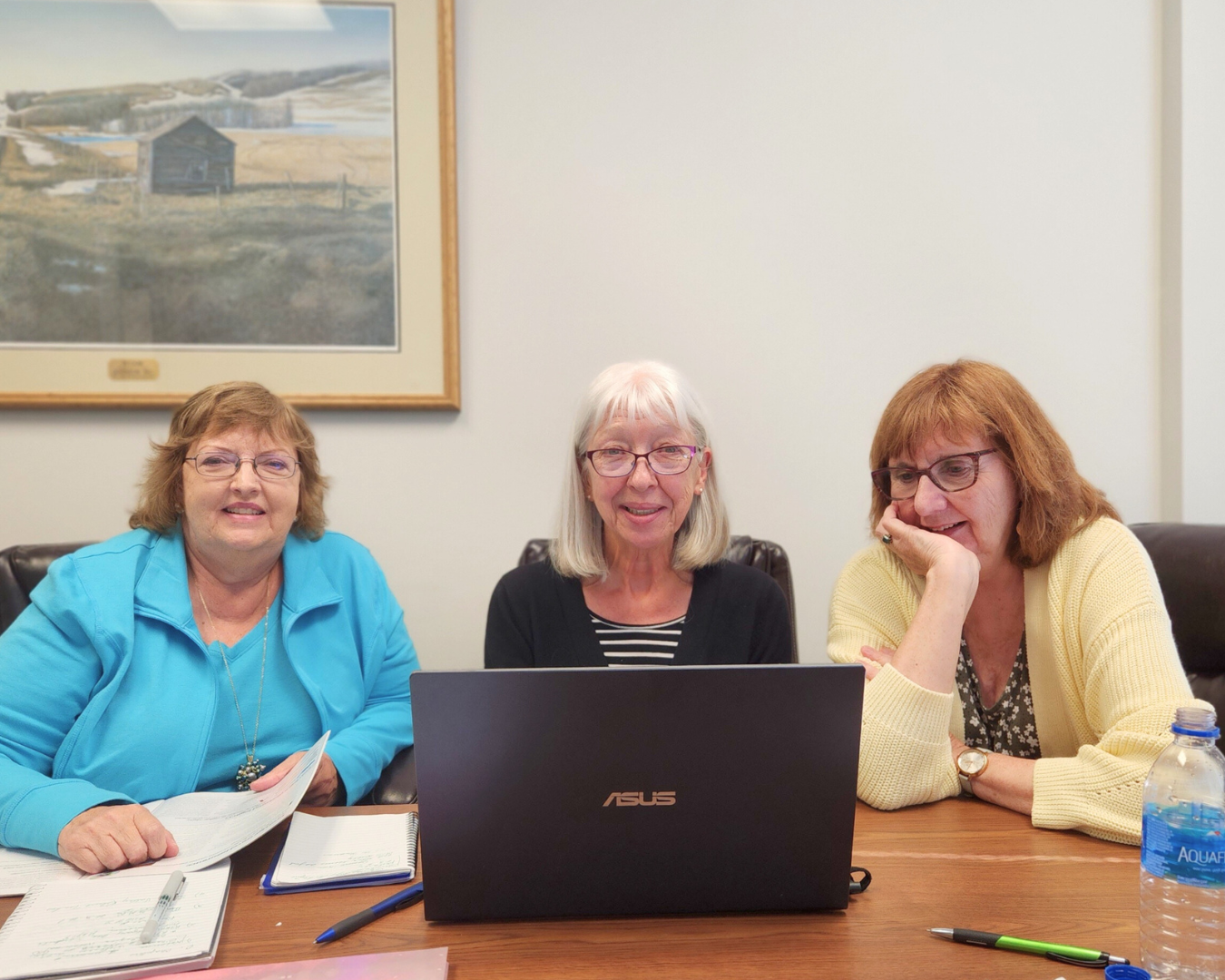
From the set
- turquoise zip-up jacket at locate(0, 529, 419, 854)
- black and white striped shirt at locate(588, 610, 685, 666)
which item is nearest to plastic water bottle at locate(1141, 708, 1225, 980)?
black and white striped shirt at locate(588, 610, 685, 666)

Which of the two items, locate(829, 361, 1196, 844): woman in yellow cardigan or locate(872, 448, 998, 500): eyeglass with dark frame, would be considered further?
locate(872, 448, 998, 500): eyeglass with dark frame

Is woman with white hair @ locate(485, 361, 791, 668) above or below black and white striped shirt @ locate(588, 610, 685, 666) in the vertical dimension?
above

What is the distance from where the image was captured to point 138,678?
4.99ft

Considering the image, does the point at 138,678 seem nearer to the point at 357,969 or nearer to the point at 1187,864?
the point at 357,969

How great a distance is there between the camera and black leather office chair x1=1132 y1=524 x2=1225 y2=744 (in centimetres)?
168

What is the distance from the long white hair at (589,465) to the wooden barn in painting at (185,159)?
118cm

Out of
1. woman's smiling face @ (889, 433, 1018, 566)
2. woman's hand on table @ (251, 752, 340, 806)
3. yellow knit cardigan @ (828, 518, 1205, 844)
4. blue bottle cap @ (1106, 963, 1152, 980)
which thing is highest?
woman's smiling face @ (889, 433, 1018, 566)

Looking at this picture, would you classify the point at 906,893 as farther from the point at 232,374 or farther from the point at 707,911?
the point at 232,374

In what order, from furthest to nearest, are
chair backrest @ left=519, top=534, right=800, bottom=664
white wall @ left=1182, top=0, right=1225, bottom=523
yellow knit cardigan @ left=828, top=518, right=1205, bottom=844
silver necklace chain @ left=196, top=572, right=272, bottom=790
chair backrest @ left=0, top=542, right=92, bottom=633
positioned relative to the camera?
white wall @ left=1182, top=0, right=1225, bottom=523 → chair backrest @ left=519, top=534, right=800, bottom=664 → chair backrest @ left=0, top=542, right=92, bottom=633 → silver necklace chain @ left=196, top=572, right=272, bottom=790 → yellow knit cardigan @ left=828, top=518, right=1205, bottom=844

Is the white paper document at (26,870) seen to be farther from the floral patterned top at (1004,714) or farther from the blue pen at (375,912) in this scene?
the floral patterned top at (1004,714)

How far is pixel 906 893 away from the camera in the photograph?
945 millimetres

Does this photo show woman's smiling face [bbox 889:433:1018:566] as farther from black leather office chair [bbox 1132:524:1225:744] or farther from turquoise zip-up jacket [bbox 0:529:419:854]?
turquoise zip-up jacket [bbox 0:529:419:854]

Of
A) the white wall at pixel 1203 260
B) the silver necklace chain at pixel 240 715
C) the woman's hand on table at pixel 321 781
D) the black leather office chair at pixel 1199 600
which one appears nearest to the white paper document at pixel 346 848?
the woman's hand on table at pixel 321 781

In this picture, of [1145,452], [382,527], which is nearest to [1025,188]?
[1145,452]
